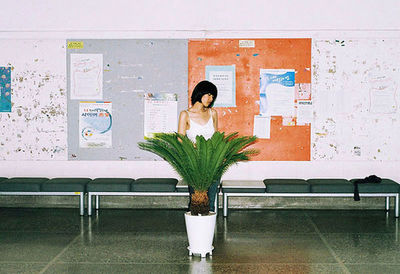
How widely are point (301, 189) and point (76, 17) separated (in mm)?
3732

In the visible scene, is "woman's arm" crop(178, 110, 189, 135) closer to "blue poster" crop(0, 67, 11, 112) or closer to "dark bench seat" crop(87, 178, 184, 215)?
"dark bench seat" crop(87, 178, 184, 215)

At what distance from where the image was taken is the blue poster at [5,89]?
6.42 m

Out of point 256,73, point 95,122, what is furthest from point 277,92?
point 95,122

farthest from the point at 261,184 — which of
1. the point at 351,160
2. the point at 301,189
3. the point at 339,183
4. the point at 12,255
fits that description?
the point at 12,255

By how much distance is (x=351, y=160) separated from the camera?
20.9 ft

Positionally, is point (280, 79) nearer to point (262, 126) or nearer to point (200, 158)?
point (262, 126)

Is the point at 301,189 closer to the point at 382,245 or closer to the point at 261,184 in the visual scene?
the point at 261,184

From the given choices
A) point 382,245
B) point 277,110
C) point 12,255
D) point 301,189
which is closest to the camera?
point 12,255

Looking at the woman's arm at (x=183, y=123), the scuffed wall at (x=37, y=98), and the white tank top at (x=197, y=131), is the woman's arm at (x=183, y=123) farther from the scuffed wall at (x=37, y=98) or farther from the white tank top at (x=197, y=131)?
the scuffed wall at (x=37, y=98)

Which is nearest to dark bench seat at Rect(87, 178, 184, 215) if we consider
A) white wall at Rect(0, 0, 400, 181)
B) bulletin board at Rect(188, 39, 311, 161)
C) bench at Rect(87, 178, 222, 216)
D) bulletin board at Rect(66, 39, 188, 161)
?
bench at Rect(87, 178, 222, 216)

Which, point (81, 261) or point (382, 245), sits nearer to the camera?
point (81, 261)

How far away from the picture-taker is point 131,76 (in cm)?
639

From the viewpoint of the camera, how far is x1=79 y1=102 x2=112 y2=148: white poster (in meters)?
6.39

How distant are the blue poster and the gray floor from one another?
4.61 feet
